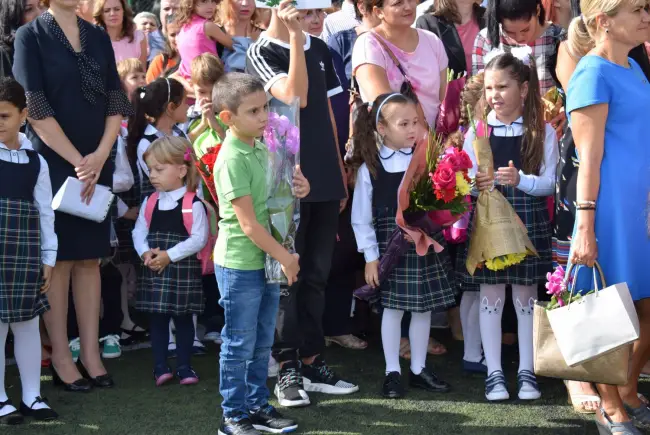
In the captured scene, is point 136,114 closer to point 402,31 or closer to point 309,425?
point 402,31

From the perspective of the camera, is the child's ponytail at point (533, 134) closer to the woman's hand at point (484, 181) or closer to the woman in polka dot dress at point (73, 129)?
the woman's hand at point (484, 181)

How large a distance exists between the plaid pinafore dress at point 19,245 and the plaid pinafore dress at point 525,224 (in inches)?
87.5

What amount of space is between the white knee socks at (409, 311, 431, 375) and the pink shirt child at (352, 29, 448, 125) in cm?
113

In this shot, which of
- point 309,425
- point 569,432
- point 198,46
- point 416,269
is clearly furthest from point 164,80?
point 569,432

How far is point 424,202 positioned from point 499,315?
2.42ft

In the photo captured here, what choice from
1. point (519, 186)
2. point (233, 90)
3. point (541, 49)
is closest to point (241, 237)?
point (233, 90)

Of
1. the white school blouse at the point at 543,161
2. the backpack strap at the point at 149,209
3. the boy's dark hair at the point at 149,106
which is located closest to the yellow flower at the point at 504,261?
the white school blouse at the point at 543,161

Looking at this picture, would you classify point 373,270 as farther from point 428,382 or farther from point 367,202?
point 428,382

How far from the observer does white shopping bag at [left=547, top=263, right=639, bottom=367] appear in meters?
3.98

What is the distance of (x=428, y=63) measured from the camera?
5516mm

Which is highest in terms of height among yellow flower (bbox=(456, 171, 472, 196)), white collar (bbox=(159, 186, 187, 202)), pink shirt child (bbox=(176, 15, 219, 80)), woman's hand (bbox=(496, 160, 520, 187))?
pink shirt child (bbox=(176, 15, 219, 80))

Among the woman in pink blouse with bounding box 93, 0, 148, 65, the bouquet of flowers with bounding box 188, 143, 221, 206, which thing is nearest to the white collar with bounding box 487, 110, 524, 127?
the bouquet of flowers with bounding box 188, 143, 221, 206

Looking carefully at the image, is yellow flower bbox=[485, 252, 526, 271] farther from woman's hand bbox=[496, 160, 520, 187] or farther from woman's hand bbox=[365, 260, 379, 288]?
woman's hand bbox=[365, 260, 379, 288]

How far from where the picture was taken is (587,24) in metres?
4.33
